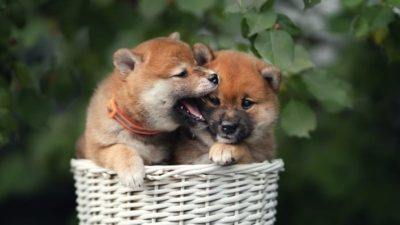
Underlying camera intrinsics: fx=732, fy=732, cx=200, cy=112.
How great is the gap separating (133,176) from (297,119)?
89 cm

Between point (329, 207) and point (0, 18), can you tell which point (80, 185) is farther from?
point (329, 207)

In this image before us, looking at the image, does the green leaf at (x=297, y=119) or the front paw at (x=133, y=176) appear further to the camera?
the green leaf at (x=297, y=119)

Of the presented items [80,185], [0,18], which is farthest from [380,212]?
[0,18]

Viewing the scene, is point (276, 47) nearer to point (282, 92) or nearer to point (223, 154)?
point (223, 154)

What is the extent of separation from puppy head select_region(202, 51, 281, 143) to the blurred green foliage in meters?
0.15

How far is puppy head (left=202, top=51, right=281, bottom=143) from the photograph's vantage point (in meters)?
2.82

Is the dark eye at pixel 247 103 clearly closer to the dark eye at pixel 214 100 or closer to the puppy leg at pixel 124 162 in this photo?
the dark eye at pixel 214 100

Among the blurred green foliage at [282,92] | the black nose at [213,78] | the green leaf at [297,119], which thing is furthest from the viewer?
the blurred green foliage at [282,92]

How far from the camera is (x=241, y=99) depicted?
2863mm

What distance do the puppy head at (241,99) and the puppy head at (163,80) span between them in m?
0.07

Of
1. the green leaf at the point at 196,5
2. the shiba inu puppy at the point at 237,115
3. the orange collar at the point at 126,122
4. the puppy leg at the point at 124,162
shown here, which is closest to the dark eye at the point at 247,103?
the shiba inu puppy at the point at 237,115

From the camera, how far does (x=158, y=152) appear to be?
2.98 meters

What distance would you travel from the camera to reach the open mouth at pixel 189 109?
9.27 ft

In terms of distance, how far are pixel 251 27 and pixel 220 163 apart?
510 mm
